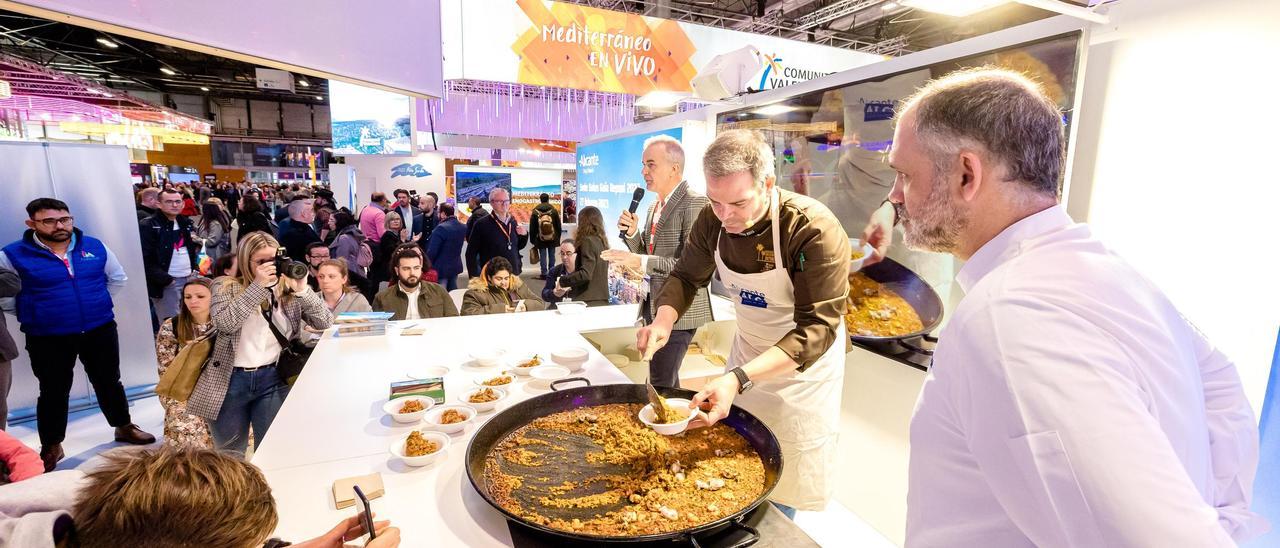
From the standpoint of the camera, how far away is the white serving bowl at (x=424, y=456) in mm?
1435

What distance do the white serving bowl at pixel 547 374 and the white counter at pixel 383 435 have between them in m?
0.05

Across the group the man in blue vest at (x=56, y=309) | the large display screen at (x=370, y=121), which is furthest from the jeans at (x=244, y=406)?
the large display screen at (x=370, y=121)

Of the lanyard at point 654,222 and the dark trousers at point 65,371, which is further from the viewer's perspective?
the dark trousers at point 65,371

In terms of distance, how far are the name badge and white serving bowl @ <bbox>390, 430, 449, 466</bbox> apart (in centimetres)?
116

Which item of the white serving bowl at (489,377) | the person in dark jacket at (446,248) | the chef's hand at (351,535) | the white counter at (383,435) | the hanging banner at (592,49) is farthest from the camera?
the person in dark jacket at (446,248)

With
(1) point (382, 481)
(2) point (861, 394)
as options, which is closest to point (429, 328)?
(1) point (382, 481)

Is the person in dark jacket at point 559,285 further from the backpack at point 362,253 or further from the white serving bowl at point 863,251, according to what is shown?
the white serving bowl at point 863,251

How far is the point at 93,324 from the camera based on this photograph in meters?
3.59

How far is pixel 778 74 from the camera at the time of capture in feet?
17.0

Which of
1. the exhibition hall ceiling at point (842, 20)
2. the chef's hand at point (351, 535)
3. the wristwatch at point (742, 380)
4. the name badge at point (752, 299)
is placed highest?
the exhibition hall ceiling at point (842, 20)

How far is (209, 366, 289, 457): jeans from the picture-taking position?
8.91 ft

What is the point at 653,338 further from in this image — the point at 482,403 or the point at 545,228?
the point at 545,228

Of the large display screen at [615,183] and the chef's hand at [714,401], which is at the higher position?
the large display screen at [615,183]

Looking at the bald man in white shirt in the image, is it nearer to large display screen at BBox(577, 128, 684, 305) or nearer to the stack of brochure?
the stack of brochure
